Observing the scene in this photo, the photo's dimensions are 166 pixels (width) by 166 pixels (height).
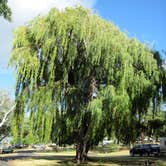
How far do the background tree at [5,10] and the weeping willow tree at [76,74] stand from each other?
13.6 m

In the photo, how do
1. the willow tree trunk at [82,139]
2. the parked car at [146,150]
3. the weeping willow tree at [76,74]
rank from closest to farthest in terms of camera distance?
the weeping willow tree at [76,74], the willow tree trunk at [82,139], the parked car at [146,150]

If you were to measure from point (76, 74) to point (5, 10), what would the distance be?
1576cm

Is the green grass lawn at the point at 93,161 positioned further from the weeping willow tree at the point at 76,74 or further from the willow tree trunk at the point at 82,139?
the weeping willow tree at the point at 76,74

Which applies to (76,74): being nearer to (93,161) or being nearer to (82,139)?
(82,139)

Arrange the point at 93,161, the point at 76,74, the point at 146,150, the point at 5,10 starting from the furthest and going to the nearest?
the point at 146,150 → the point at 93,161 → the point at 76,74 → the point at 5,10

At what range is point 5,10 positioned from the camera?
15.3m

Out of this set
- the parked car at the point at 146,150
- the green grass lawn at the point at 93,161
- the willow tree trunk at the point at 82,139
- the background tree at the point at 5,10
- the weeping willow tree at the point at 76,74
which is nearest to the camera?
the background tree at the point at 5,10

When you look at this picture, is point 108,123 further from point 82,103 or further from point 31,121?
point 31,121

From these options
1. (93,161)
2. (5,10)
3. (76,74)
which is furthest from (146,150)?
(5,10)

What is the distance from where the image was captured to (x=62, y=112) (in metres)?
30.4

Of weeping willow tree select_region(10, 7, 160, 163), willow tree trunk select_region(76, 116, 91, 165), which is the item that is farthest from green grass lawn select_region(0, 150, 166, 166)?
weeping willow tree select_region(10, 7, 160, 163)

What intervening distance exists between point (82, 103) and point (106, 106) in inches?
105

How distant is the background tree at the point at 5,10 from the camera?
15218mm

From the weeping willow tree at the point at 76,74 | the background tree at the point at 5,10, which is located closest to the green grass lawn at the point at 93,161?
the weeping willow tree at the point at 76,74
